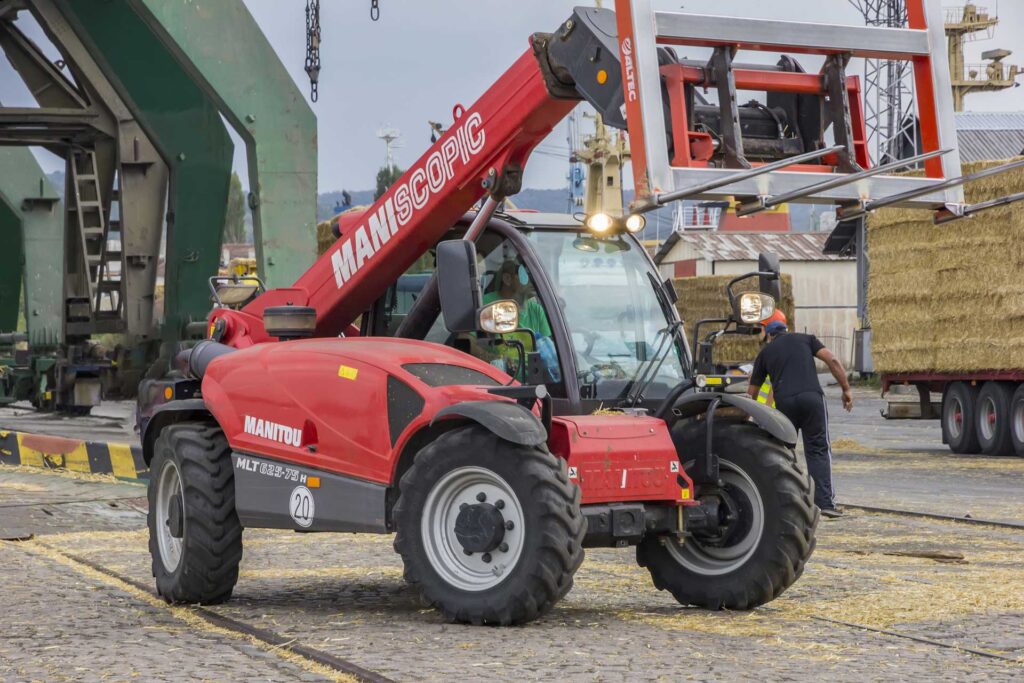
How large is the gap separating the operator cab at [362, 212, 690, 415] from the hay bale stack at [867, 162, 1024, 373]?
14.1 meters

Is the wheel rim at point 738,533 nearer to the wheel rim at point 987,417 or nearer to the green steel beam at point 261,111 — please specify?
the green steel beam at point 261,111

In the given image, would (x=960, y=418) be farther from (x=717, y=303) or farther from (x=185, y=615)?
(x=717, y=303)

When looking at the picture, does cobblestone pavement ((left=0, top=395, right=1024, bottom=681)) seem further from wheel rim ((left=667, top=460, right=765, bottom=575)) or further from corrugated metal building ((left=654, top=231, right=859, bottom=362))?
corrugated metal building ((left=654, top=231, right=859, bottom=362))

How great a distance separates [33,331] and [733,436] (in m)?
20.1

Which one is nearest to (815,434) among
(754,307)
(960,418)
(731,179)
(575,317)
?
(754,307)

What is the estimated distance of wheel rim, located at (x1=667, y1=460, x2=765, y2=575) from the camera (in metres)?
8.12

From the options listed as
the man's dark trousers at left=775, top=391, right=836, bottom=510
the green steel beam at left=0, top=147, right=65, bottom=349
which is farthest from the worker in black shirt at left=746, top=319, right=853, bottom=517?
the green steel beam at left=0, top=147, right=65, bottom=349

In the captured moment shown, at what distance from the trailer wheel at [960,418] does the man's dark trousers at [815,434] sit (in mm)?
10620

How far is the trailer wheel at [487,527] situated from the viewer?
7.20 metres

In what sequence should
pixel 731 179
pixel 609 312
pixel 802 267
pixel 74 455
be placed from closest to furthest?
1. pixel 731 179
2. pixel 609 312
3. pixel 74 455
4. pixel 802 267

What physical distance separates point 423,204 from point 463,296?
1.50 meters

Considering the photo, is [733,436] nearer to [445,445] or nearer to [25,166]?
[445,445]

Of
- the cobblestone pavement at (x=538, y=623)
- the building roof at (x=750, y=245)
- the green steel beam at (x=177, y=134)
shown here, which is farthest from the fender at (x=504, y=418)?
the building roof at (x=750, y=245)

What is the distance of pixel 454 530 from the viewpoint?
24.7 feet
